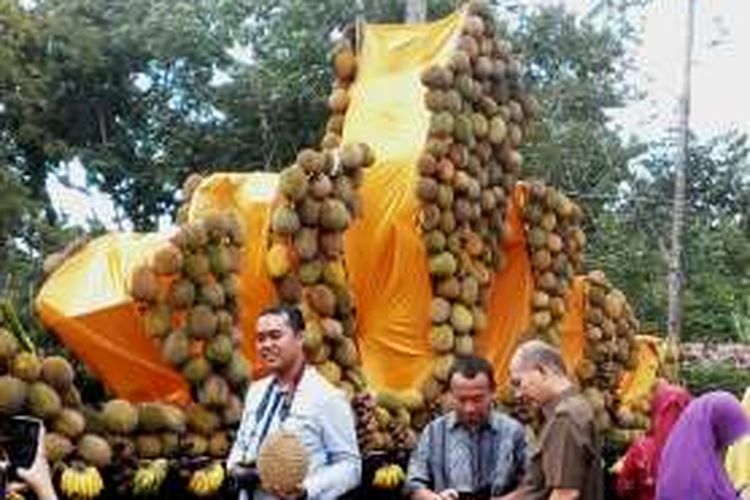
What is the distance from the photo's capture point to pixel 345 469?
475 cm

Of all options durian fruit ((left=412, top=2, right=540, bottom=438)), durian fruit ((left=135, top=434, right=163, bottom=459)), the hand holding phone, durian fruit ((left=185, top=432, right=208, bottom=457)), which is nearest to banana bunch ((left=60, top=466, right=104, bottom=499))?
durian fruit ((left=135, top=434, right=163, bottom=459))

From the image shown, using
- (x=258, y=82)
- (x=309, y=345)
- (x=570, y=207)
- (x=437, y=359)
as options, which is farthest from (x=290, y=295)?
(x=258, y=82)

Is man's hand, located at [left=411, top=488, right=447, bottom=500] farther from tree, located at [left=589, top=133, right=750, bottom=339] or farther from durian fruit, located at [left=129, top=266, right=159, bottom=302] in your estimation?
tree, located at [left=589, top=133, right=750, bottom=339]

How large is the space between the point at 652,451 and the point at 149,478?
254 centimetres

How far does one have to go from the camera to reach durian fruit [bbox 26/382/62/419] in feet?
22.0

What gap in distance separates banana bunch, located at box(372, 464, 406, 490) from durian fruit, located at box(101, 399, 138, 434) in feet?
5.49

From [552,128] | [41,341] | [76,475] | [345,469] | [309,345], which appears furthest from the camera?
[552,128]

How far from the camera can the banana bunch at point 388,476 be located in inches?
330

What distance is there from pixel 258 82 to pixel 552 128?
185 inches

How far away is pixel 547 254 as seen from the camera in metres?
10.5

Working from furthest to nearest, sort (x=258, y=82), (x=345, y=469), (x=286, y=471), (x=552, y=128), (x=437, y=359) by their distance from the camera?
1. (x=552, y=128)
2. (x=258, y=82)
3. (x=437, y=359)
4. (x=345, y=469)
5. (x=286, y=471)

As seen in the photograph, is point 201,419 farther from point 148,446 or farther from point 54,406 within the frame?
point 54,406

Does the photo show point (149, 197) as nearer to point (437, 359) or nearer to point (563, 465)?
point (437, 359)

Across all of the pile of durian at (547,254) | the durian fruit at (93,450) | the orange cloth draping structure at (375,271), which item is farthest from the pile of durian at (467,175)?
the durian fruit at (93,450)
